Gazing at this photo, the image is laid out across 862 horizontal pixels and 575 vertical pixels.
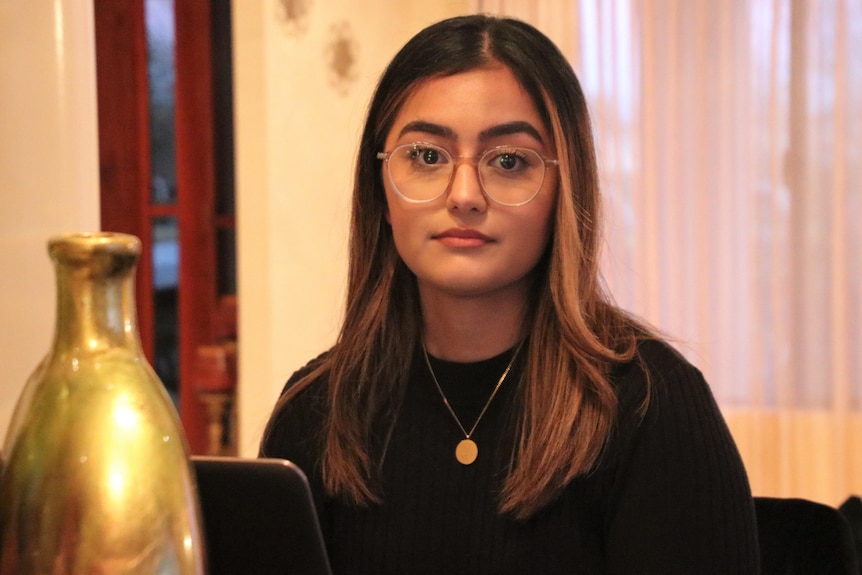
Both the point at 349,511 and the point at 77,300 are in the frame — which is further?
the point at 349,511

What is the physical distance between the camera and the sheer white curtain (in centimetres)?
286

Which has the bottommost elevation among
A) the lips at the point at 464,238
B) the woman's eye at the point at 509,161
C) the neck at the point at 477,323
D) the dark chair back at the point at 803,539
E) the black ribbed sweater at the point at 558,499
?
the dark chair back at the point at 803,539

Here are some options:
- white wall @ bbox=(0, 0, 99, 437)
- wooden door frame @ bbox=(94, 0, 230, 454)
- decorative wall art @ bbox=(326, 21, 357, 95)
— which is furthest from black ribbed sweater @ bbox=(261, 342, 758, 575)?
wooden door frame @ bbox=(94, 0, 230, 454)

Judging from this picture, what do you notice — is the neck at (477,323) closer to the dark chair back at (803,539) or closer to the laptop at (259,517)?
the dark chair back at (803,539)

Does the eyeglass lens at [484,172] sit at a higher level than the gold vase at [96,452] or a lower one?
higher

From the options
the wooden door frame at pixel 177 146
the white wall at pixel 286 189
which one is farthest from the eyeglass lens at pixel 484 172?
the wooden door frame at pixel 177 146

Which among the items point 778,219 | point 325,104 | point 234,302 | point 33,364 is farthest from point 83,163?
point 234,302

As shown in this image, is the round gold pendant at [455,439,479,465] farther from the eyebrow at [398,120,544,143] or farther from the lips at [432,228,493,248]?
the eyebrow at [398,120,544,143]

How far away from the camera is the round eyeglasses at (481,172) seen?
1124 millimetres

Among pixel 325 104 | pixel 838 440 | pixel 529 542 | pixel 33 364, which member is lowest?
pixel 838 440

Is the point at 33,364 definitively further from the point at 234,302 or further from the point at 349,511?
the point at 234,302

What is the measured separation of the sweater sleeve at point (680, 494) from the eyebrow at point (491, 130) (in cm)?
34

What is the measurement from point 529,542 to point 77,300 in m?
0.79

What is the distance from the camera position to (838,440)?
2891 mm
